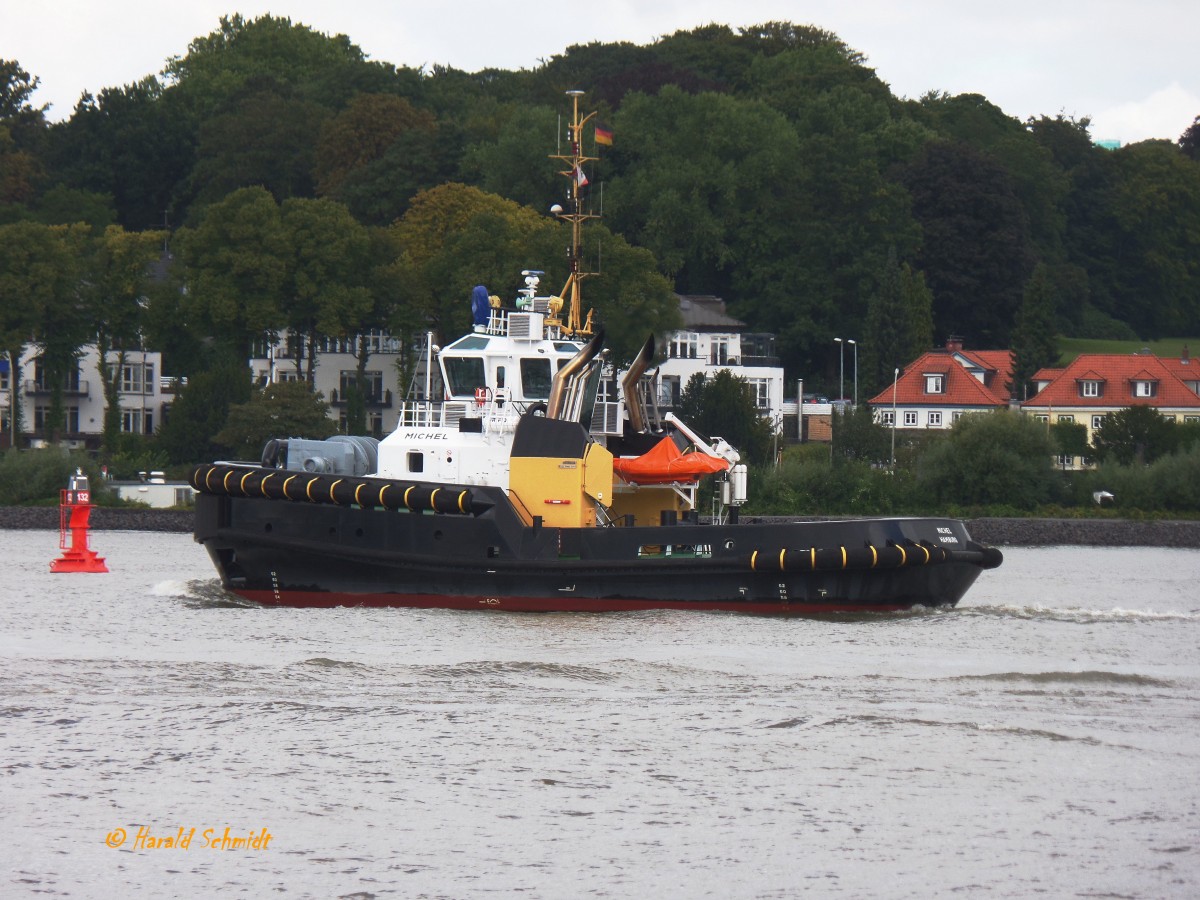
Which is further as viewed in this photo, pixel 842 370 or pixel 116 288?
pixel 842 370

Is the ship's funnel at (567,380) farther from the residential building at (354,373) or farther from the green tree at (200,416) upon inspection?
the residential building at (354,373)

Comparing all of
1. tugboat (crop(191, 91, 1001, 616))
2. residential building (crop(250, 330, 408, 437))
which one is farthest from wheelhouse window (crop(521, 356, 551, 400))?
residential building (crop(250, 330, 408, 437))

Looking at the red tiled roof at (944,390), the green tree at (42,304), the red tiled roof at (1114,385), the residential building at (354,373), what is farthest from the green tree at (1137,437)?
the green tree at (42,304)

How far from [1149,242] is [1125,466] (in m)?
40.7

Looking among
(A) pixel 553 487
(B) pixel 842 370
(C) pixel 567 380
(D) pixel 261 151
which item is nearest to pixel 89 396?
(D) pixel 261 151

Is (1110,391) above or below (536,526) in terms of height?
above

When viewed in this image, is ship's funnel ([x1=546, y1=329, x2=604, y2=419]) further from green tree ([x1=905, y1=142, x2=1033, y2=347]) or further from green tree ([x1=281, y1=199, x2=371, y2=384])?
green tree ([x1=905, y1=142, x2=1033, y2=347])

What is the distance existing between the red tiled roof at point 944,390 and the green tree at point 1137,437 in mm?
11804

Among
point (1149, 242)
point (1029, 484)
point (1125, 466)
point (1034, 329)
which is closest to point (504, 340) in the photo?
point (1029, 484)

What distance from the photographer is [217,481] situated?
80.7 ft

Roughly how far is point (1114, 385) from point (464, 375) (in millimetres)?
45159

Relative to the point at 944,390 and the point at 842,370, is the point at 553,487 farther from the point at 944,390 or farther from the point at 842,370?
the point at 944,390

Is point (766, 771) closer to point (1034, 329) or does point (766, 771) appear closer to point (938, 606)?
point (938, 606)

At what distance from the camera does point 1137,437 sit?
55.1m
